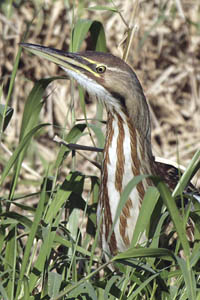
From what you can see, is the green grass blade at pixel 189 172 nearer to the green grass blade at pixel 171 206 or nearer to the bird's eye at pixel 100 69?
the green grass blade at pixel 171 206

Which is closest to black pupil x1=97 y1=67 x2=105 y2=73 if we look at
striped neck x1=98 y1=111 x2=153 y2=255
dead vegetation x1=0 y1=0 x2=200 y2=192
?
striped neck x1=98 y1=111 x2=153 y2=255

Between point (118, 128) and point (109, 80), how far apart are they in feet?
0.52

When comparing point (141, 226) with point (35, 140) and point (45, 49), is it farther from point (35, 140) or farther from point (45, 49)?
point (35, 140)

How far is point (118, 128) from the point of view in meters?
2.28

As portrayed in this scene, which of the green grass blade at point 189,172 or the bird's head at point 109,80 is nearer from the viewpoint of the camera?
the green grass blade at point 189,172

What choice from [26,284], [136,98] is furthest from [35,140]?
[26,284]

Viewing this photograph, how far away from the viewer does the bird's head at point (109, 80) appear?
224 centimetres

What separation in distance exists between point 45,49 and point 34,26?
83.4 inches

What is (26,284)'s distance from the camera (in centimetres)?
191

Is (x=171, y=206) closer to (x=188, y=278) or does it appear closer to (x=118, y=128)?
(x=188, y=278)

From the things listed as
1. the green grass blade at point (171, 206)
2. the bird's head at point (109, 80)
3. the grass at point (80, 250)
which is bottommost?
the grass at point (80, 250)

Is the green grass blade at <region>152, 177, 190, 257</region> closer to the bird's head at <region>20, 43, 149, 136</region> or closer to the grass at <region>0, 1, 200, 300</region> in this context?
the grass at <region>0, 1, 200, 300</region>

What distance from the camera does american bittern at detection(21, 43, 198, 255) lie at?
7.39 feet

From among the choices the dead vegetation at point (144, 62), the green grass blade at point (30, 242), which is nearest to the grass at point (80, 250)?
the green grass blade at point (30, 242)
